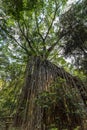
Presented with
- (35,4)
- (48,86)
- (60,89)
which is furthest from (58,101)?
(35,4)

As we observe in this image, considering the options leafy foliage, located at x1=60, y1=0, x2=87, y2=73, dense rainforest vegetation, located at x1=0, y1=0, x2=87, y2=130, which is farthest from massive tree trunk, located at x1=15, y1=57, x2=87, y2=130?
leafy foliage, located at x1=60, y1=0, x2=87, y2=73

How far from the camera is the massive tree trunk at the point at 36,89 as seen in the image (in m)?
3.68

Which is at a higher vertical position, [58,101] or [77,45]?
[77,45]

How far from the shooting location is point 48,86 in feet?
14.5

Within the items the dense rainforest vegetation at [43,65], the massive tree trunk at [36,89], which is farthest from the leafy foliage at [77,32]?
the massive tree trunk at [36,89]

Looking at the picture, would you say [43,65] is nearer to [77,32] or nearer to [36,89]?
[36,89]

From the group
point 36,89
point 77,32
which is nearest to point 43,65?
point 36,89

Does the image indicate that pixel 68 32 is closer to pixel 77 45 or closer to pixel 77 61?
pixel 77 45

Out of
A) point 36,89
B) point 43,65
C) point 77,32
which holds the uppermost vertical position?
point 77,32

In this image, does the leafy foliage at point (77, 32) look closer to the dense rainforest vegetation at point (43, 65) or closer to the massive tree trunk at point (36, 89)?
the dense rainforest vegetation at point (43, 65)

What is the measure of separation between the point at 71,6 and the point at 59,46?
1.66 m

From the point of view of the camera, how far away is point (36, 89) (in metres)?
4.37

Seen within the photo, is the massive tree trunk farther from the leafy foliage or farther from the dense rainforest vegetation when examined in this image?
the leafy foliage

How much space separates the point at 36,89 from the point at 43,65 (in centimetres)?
98
